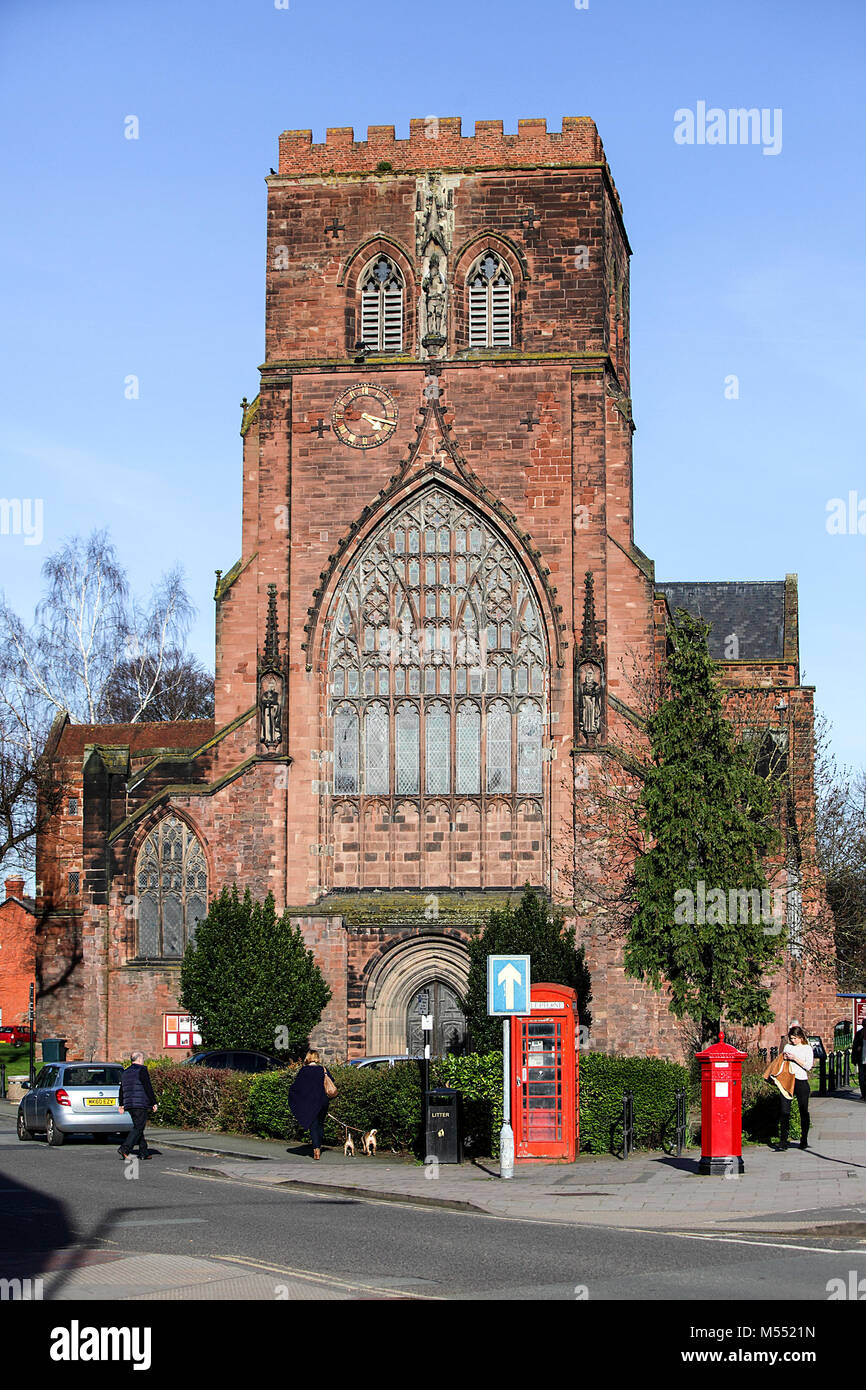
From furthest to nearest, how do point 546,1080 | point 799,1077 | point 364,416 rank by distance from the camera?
point 364,416 < point 799,1077 < point 546,1080

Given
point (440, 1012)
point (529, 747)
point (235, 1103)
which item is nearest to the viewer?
point (235, 1103)

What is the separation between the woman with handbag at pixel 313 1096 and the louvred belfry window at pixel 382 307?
68.7 feet

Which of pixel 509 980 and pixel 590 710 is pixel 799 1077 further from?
pixel 590 710

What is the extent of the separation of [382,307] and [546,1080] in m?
22.7

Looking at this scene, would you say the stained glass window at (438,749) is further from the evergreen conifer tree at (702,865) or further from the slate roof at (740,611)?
the slate roof at (740,611)

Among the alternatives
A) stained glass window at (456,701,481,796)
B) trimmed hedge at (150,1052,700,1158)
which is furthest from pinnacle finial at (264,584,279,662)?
trimmed hedge at (150,1052,700,1158)

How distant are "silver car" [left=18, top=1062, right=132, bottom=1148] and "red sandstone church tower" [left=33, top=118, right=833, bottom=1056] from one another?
9.09m

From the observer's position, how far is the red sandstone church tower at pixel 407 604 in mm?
38250

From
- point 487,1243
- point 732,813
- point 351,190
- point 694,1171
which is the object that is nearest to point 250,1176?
point 694,1171

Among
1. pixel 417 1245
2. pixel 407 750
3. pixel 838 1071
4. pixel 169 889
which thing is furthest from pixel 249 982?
pixel 417 1245

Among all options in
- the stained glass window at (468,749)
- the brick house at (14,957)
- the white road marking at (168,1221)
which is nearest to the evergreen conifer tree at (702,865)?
the stained glass window at (468,749)

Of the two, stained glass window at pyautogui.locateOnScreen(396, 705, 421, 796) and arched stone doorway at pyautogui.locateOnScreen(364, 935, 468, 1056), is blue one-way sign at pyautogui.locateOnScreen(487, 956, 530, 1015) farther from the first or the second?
stained glass window at pyautogui.locateOnScreen(396, 705, 421, 796)

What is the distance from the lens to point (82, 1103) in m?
28.6
